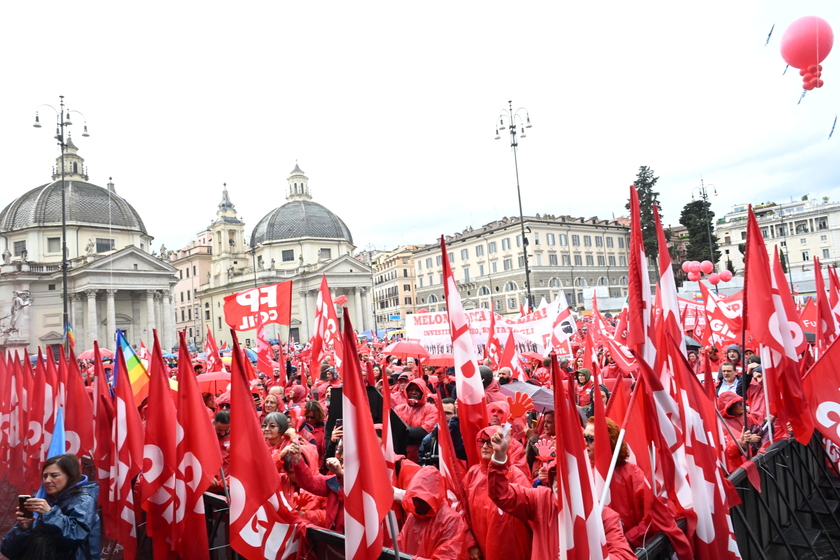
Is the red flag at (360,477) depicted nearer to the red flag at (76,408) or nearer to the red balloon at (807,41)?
the red flag at (76,408)

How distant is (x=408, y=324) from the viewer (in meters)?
12.6

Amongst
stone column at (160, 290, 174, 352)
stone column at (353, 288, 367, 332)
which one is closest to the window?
stone column at (160, 290, 174, 352)

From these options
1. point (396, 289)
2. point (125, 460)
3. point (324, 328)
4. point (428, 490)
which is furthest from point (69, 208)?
point (428, 490)

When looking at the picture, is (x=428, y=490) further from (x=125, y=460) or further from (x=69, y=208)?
(x=69, y=208)

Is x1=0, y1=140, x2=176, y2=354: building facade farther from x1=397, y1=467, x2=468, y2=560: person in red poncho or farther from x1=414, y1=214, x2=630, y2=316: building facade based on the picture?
x1=397, y1=467, x2=468, y2=560: person in red poncho

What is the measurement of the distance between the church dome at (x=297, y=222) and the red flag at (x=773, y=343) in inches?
2752

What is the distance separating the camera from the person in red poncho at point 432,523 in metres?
3.59

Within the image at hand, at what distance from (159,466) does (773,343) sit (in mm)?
5724

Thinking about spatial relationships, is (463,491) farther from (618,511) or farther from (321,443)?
(321,443)

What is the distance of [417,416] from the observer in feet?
20.5

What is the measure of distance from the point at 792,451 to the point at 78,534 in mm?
6402

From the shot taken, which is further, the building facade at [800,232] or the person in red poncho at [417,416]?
the building facade at [800,232]

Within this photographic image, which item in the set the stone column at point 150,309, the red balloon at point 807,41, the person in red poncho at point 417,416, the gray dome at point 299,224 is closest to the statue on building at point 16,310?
the stone column at point 150,309

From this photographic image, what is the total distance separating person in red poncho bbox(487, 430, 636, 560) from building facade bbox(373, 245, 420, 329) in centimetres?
8426
